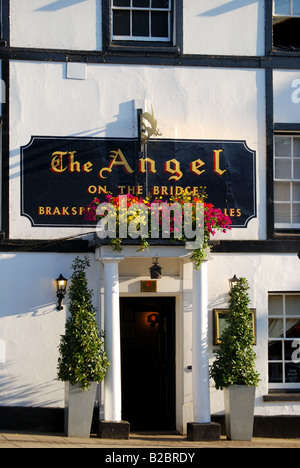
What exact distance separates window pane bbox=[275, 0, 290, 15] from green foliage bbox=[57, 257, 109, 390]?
18.4ft

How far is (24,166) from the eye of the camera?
12648 millimetres

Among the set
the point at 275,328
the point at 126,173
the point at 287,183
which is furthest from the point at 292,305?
the point at 126,173

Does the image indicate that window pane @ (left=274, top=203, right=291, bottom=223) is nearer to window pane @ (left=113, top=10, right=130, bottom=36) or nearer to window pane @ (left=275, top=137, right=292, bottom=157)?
window pane @ (left=275, top=137, right=292, bottom=157)

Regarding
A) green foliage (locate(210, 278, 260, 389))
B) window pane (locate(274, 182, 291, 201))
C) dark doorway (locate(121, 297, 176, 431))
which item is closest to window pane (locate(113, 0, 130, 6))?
window pane (locate(274, 182, 291, 201))

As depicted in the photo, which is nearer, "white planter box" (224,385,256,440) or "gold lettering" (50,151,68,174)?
"white planter box" (224,385,256,440)

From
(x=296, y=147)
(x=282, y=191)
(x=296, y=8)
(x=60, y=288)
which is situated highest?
(x=296, y=8)

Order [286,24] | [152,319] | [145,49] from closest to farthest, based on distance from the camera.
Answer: [145,49]
[286,24]
[152,319]

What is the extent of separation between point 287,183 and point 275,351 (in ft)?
9.09

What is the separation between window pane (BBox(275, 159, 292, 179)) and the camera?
43.7 feet

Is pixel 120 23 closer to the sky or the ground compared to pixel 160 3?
closer to the ground

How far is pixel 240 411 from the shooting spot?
39.1 ft

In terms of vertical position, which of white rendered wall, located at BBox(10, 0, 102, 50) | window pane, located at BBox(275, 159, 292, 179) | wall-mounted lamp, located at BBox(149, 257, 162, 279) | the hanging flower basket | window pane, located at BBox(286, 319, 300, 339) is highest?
white rendered wall, located at BBox(10, 0, 102, 50)

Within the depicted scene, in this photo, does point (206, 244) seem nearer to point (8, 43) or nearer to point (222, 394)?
point (222, 394)

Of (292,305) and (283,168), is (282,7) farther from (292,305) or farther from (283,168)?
(292,305)
